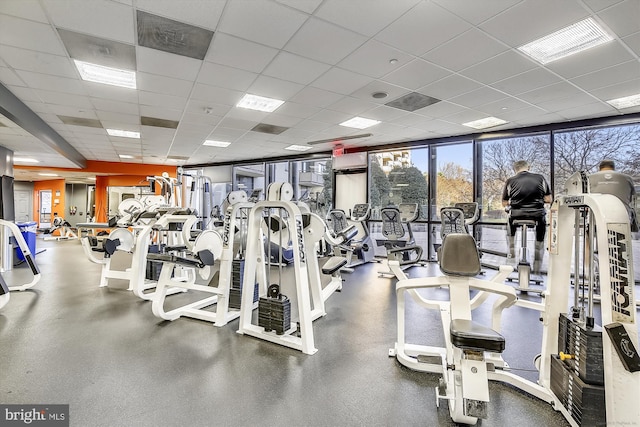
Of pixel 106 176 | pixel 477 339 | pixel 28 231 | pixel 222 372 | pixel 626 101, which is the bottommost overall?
Answer: pixel 222 372

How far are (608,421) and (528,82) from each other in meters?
3.96

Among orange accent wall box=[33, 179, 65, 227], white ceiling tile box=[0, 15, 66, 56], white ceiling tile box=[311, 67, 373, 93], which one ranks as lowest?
orange accent wall box=[33, 179, 65, 227]

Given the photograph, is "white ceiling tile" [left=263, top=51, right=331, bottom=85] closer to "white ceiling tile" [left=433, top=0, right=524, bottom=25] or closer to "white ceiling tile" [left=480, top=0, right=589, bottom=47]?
"white ceiling tile" [left=433, top=0, right=524, bottom=25]

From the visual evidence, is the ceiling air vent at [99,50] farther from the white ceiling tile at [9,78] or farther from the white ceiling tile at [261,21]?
the white ceiling tile at [261,21]

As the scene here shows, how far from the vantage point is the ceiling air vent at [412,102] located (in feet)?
15.0

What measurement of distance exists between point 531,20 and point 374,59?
1458 millimetres

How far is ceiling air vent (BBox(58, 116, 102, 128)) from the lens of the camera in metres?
5.74

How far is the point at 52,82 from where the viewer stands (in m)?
4.07

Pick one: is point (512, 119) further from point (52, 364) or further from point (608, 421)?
point (52, 364)

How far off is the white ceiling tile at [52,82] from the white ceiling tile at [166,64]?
121cm

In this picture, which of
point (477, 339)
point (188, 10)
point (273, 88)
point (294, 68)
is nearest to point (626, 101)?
point (294, 68)

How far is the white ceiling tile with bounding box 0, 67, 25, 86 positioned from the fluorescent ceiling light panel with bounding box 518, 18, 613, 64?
588cm

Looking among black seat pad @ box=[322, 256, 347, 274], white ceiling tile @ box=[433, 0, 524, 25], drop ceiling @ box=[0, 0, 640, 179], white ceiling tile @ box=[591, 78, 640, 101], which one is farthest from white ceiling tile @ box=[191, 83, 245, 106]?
white ceiling tile @ box=[591, 78, 640, 101]

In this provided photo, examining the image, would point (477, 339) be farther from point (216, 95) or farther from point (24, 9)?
point (216, 95)
